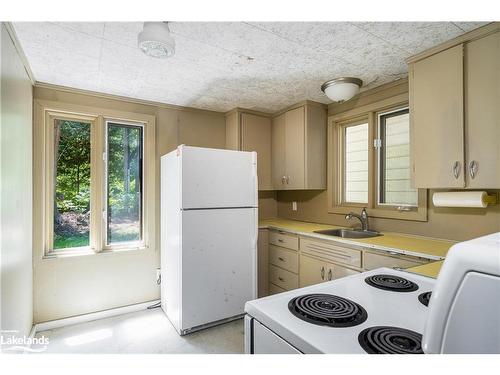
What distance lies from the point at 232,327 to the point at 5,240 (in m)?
1.81

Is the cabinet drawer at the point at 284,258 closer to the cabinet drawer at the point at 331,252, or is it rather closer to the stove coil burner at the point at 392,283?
the cabinet drawer at the point at 331,252

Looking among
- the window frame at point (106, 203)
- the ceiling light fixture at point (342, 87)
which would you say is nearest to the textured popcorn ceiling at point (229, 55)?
the ceiling light fixture at point (342, 87)

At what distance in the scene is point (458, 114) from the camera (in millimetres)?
1733

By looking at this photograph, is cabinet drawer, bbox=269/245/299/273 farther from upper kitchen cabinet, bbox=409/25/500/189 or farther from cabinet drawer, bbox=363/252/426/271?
upper kitchen cabinet, bbox=409/25/500/189

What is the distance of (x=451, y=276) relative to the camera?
0.49 metres

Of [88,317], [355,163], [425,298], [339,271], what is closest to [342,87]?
[355,163]

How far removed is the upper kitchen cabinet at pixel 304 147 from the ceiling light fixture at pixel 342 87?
58 centimetres

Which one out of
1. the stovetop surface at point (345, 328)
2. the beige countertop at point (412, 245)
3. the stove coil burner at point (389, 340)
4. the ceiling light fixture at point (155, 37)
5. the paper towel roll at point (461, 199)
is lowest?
the beige countertop at point (412, 245)

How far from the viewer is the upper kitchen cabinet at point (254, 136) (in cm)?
329

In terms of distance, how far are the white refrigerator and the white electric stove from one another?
1449 mm

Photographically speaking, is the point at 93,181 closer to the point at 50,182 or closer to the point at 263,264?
the point at 50,182
